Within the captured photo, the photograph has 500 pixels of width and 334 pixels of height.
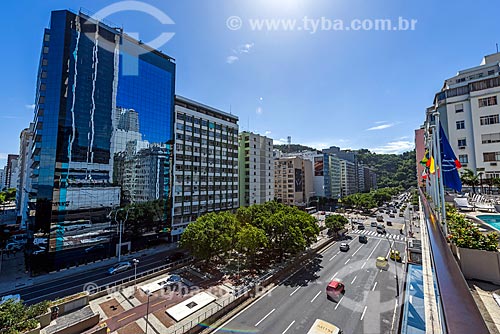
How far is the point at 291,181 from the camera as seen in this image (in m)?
81.6

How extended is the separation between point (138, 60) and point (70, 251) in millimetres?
33331

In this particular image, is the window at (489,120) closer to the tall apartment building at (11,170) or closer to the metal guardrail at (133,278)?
the metal guardrail at (133,278)

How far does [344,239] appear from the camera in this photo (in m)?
45.3

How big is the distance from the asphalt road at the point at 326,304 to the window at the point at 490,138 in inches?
656

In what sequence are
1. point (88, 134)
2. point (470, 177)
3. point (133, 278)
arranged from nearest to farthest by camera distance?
point (470, 177) → point (133, 278) → point (88, 134)

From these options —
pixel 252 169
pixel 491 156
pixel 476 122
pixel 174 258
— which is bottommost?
pixel 174 258

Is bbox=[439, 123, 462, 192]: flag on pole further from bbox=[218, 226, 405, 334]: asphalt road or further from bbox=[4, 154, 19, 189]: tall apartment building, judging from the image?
bbox=[4, 154, 19, 189]: tall apartment building

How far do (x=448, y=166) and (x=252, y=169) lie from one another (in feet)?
167

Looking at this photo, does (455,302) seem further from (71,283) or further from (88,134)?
(88,134)

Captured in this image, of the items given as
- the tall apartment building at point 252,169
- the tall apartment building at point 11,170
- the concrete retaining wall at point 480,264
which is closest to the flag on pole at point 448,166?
the concrete retaining wall at point 480,264

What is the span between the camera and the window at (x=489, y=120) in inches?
667

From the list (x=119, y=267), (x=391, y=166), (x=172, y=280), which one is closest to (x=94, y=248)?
(x=119, y=267)

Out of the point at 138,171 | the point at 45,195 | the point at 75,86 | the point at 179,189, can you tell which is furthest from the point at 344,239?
the point at 75,86

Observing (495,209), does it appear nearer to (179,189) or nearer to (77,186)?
(179,189)
